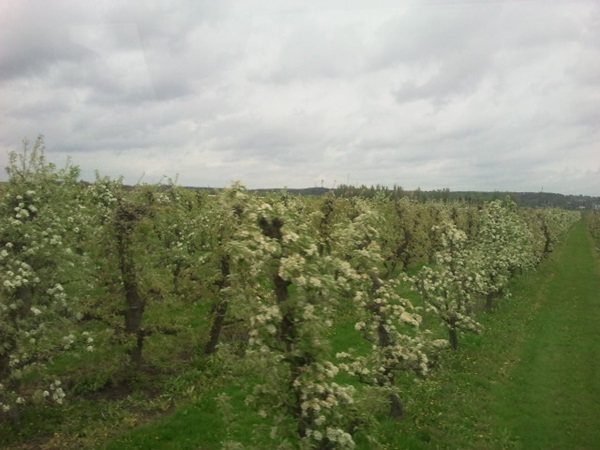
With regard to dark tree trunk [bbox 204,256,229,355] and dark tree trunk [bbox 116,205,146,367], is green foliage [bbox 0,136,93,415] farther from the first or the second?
dark tree trunk [bbox 204,256,229,355]

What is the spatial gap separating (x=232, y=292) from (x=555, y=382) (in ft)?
60.9

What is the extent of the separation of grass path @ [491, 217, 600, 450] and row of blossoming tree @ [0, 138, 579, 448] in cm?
399

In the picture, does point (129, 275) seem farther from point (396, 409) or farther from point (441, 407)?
point (441, 407)

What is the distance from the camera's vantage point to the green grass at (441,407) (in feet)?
49.2

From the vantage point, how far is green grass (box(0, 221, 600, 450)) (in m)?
15.0

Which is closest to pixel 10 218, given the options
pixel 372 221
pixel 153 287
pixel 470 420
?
pixel 153 287

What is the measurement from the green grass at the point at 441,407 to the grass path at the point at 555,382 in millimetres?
49

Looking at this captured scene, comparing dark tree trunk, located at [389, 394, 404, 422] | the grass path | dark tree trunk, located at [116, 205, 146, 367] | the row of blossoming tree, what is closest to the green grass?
the grass path

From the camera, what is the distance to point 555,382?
831 inches

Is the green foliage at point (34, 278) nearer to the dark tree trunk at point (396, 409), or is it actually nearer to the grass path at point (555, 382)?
the dark tree trunk at point (396, 409)

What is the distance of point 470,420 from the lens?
55.7 feet

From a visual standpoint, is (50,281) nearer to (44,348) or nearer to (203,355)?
(44,348)

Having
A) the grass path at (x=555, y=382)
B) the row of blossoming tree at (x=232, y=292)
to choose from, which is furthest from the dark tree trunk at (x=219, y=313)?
the grass path at (x=555, y=382)

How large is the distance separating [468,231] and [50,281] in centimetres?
4690
